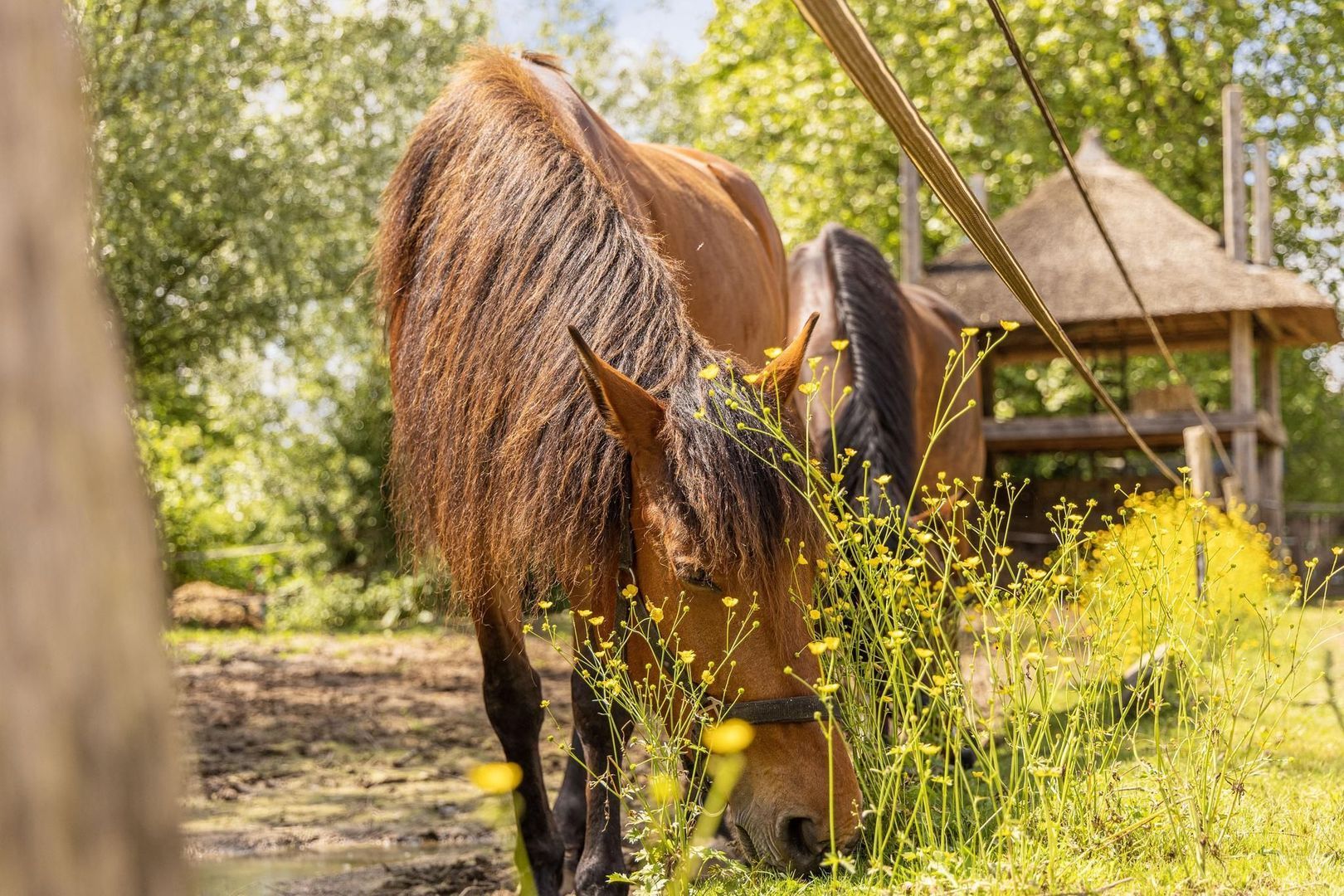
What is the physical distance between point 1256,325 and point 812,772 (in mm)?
14681

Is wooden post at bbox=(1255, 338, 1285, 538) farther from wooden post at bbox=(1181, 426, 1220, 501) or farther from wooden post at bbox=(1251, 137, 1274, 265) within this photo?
wooden post at bbox=(1181, 426, 1220, 501)

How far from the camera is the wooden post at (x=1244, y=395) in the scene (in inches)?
519

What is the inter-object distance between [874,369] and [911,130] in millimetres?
2912

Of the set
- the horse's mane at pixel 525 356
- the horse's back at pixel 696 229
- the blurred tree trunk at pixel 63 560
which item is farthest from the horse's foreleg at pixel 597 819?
the blurred tree trunk at pixel 63 560

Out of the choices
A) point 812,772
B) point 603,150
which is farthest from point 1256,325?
point 812,772

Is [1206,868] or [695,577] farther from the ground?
[695,577]

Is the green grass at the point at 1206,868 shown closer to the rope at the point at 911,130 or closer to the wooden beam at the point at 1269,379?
the rope at the point at 911,130

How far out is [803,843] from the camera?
2508 millimetres

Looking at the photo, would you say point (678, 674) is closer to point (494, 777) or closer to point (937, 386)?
point (494, 777)

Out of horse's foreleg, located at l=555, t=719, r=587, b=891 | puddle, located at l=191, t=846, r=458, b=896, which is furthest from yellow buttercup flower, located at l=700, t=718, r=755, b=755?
puddle, located at l=191, t=846, r=458, b=896

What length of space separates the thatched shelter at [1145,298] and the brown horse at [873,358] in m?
6.24

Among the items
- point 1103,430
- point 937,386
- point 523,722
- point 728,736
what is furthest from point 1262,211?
point 728,736

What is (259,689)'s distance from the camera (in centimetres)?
913

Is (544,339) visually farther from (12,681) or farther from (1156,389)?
(1156,389)
